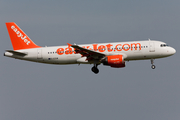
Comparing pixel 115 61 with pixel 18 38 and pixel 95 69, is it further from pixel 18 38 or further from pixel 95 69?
pixel 18 38

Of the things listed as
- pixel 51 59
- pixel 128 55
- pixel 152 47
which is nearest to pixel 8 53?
pixel 51 59

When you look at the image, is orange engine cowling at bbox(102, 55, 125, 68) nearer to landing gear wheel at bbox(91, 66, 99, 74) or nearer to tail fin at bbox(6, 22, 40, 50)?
landing gear wheel at bbox(91, 66, 99, 74)

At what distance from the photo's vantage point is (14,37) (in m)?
51.5

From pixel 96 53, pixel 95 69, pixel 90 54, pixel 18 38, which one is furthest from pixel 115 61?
pixel 18 38

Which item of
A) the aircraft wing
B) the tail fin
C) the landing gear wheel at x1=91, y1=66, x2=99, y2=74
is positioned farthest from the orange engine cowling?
the tail fin

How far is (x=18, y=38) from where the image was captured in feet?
169

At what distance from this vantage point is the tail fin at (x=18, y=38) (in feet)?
167

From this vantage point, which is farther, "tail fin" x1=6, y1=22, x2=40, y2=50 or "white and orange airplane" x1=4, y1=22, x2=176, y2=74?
"tail fin" x1=6, y1=22, x2=40, y2=50

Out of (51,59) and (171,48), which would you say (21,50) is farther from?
(171,48)

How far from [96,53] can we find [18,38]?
14.6 meters

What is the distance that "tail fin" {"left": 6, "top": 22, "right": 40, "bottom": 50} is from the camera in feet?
167

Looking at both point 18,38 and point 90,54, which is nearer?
point 90,54

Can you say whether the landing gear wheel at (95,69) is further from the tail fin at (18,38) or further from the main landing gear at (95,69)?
the tail fin at (18,38)

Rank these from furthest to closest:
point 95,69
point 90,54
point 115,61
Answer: point 95,69, point 90,54, point 115,61
